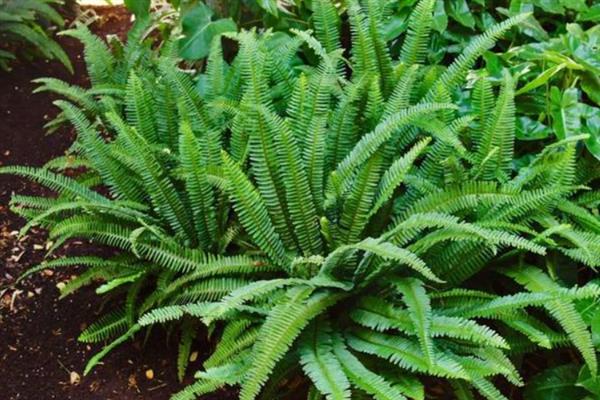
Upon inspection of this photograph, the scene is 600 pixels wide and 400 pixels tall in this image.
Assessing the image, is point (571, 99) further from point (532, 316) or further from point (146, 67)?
point (146, 67)

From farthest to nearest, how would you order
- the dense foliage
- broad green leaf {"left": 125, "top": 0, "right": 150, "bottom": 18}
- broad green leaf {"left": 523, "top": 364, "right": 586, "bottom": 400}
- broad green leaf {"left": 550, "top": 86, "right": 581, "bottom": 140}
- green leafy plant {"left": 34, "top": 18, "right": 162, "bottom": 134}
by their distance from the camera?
broad green leaf {"left": 125, "top": 0, "right": 150, "bottom": 18} → green leafy plant {"left": 34, "top": 18, "right": 162, "bottom": 134} → broad green leaf {"left": 550, "top": 86, "right": 581, "bottom": 140} → broad green leaf {"left": 523, "top": 364, "right": 586, "bottom": 400} → the dense foliage

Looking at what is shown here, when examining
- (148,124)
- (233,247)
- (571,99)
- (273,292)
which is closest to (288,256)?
(273,292)

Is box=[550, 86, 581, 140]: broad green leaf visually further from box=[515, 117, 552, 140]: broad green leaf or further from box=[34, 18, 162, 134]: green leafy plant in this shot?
box=[34, 18, 162, 134]: green leafy plant

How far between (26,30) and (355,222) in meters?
2.86

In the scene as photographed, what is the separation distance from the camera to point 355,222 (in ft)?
8.99

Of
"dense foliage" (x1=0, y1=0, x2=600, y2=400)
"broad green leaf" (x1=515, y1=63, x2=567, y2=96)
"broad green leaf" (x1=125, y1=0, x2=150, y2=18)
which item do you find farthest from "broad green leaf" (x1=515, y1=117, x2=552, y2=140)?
"broad green leaf" (x1=125, y1=0, x2=150, y2=18)

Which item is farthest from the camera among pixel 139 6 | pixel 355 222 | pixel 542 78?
pixel 139 6

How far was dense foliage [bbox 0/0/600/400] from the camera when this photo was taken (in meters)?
2.52

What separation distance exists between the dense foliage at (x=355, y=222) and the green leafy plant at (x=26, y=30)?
1.54m

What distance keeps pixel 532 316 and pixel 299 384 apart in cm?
94

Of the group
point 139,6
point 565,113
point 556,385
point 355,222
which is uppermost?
point 139,6

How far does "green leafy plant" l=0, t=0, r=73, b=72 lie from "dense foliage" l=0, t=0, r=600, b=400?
1543 mm

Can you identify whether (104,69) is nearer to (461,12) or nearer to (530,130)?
(461,12)

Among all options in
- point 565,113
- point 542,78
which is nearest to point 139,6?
point 542,78
